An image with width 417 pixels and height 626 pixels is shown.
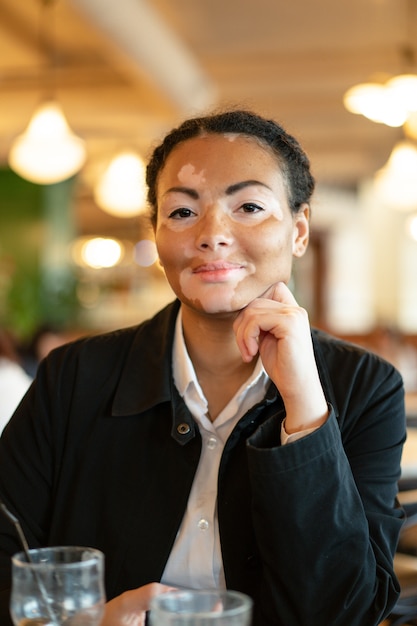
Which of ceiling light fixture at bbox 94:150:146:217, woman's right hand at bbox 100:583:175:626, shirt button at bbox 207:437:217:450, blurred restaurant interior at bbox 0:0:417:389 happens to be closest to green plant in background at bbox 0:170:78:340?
blurred restaurant interior at bbox 0:0:417:389

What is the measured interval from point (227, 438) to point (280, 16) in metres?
5.89

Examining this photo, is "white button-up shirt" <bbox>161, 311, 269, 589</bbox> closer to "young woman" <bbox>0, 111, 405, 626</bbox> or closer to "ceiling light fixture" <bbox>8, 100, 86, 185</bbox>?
"young woman" <bbox>0, 111, 405, 626</bbox>

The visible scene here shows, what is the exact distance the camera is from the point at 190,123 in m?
1.74

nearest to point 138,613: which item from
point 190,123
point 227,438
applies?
point 227,438

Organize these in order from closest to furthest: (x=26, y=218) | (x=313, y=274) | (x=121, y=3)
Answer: (x=121, y=3) < (x=26, y=218) < (x=313, y=274)

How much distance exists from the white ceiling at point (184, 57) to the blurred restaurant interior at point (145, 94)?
0.06 ft

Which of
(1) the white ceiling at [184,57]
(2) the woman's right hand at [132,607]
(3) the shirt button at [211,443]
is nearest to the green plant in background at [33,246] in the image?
(1) the white ceiling at [184,57]

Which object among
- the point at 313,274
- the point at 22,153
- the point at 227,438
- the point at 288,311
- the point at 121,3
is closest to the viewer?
the point at 288,311

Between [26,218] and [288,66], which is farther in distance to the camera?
[26,218]

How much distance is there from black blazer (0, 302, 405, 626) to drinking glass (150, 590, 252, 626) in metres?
0.43

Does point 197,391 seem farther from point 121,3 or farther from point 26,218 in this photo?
point 26,218

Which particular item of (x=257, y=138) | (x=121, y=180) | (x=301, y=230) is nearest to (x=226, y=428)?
(x=301, y=230)

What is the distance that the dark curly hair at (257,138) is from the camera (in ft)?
5.62

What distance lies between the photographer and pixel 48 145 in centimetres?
628
